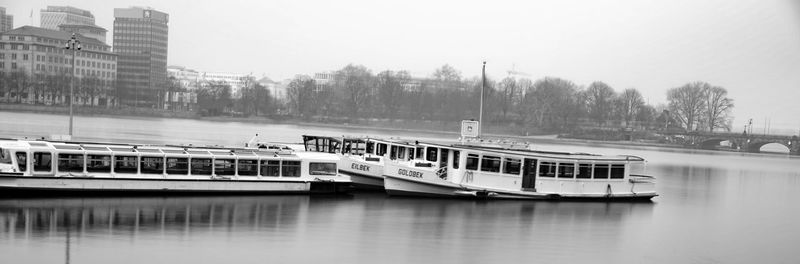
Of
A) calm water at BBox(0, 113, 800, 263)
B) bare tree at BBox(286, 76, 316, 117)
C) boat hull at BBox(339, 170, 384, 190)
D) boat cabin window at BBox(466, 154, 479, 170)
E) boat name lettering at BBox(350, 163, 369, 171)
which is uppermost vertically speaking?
bare tree at BBox(286, 76, 316, 117)

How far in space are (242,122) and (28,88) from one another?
31.0m

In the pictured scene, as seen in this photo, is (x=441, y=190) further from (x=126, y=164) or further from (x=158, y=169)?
(x=126, y=164)

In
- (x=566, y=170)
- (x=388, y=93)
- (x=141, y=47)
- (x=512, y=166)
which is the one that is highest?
(x=141, y=47)

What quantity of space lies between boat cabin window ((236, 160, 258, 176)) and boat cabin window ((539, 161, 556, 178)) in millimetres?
10886

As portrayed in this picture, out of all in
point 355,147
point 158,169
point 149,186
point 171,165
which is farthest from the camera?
point 355,147

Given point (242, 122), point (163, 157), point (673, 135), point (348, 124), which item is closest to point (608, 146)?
point (673, 135)

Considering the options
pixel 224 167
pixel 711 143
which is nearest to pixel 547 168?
pixel 224 167

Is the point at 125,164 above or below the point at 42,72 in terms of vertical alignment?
below

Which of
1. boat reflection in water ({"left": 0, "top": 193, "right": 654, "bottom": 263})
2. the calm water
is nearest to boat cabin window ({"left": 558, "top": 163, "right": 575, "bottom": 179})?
the calm water

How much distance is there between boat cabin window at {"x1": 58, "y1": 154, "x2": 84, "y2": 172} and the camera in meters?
23.8

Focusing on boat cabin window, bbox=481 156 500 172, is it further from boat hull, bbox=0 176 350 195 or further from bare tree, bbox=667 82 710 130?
bare tree, bbox=667 82 710 130

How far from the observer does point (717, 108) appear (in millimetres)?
124500

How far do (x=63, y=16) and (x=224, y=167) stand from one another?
162 m

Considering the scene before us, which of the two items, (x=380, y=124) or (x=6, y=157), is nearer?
(x=6, y=157)
